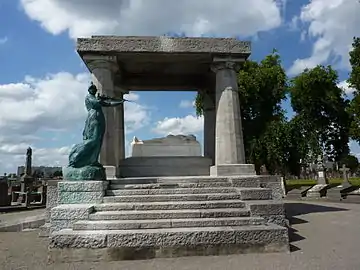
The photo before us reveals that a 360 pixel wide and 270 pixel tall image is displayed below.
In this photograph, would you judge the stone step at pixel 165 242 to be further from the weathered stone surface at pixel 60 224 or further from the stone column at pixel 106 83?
the stone column at pixel 106 83

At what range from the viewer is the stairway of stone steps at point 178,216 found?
20.3 ft

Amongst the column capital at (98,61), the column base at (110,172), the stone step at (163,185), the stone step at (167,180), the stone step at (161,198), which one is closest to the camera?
the stone step at (161,198)

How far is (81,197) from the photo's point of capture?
25.8 ft

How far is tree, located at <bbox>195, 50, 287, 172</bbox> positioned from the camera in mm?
29453

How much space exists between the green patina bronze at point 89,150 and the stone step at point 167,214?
1.33 metres

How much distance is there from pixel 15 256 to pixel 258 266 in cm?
439

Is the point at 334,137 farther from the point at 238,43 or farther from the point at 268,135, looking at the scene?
the point at 238,43

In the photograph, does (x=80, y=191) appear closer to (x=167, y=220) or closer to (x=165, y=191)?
(x=165, y=191)

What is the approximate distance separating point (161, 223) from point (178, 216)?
19.1 inches

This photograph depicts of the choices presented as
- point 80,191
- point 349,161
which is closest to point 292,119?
point 349,161

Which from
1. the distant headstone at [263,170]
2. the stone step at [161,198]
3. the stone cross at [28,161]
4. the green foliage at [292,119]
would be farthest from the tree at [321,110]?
the stone step at [161,198]

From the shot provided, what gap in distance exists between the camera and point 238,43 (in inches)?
413

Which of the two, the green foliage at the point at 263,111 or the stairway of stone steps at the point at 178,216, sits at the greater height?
the green foliage at the point at 263,111

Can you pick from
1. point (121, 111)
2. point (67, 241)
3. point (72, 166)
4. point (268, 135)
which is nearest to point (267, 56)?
point (268, 135)
